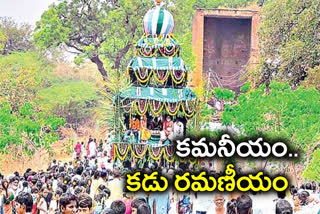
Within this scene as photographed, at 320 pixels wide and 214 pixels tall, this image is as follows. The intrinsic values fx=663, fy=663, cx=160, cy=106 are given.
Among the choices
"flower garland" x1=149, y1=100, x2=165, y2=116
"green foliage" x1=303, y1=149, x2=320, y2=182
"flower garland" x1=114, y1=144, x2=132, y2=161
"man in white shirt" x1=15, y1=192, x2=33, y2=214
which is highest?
"flower garland" x1=149, y1=100, x2=165, y2=116

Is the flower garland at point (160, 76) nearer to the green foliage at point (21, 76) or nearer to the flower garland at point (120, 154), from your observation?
the flower garland at point (120, 154)

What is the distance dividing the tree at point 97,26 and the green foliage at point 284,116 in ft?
44.8

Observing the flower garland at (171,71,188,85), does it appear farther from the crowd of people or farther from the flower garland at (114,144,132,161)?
the crowd of people

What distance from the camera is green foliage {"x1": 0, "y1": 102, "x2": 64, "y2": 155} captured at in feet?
56.5

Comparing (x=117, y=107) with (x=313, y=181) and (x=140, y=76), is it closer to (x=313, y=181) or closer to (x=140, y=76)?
(x=140, y=76)

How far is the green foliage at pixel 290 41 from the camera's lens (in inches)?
756

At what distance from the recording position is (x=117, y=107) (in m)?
15.9

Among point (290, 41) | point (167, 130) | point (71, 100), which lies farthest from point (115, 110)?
point (71, 100)

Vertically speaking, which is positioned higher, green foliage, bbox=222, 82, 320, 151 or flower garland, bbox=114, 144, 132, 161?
green foliage, bbox=222, 82, 320, 151

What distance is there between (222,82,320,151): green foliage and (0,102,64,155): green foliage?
216 inches

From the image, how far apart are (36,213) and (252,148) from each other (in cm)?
358

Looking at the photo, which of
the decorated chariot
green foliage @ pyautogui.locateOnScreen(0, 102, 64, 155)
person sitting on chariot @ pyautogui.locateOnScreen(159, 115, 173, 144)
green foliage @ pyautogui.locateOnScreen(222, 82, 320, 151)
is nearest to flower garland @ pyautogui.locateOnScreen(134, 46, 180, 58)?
the decorated chariot

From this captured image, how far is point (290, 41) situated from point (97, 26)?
37.3ft

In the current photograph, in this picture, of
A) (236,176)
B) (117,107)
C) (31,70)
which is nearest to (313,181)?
(236,176)
